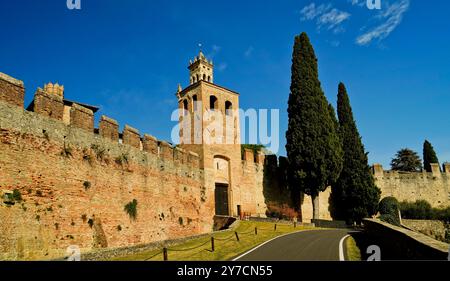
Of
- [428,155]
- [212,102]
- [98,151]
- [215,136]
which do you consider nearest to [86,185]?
[98,151]

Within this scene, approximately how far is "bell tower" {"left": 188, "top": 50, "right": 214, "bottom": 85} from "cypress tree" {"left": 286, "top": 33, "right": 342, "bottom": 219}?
817cm

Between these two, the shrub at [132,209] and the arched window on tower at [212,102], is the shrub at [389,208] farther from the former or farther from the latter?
the shrub at [132,209]

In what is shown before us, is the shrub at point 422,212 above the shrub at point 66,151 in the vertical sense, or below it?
below

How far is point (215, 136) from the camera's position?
3200 centimetres

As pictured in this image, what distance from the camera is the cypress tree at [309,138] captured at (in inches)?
1292

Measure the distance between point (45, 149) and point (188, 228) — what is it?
1286cm

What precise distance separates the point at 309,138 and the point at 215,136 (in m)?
8.47

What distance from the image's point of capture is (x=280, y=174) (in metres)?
37.6

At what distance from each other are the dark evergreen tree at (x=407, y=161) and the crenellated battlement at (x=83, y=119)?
4564 centimetres
